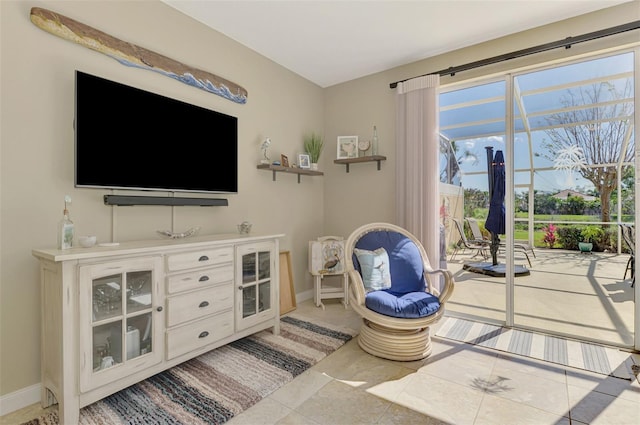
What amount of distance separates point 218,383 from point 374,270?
1.45 metres

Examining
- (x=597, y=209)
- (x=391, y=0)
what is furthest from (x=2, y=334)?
(x=597, y=209)

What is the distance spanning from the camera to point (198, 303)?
215 centimetres

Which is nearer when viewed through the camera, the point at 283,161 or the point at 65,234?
the point at 65,234

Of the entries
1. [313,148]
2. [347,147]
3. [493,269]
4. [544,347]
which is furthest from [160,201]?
[544,347]

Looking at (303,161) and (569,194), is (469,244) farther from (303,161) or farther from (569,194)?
(303,161)

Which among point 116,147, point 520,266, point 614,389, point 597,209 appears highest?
point 116,147

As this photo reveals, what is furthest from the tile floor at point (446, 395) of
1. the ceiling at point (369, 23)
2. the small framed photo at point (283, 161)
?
the ceiling at point (369, 23)

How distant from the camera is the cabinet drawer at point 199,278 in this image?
6.62 feet

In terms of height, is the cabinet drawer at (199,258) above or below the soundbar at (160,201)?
below

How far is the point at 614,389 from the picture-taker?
1.95 meters

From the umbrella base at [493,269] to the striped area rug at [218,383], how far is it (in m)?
1.50

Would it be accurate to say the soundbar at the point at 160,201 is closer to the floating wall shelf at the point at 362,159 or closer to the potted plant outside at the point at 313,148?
the potted plant outside at the point at 313,148

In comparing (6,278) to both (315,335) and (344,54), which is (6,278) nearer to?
(315,335)

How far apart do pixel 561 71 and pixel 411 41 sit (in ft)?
4.50
